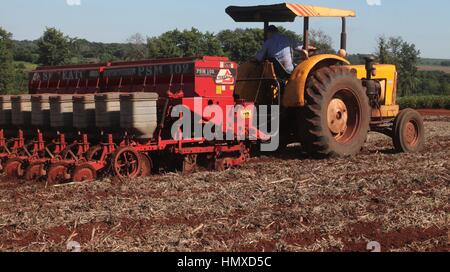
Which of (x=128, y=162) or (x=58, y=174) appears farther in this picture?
(x=128, y=162)

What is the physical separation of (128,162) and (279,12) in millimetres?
3950

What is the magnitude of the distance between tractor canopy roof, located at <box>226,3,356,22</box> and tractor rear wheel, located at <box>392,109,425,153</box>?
2023mm

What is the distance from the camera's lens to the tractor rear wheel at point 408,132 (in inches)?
406

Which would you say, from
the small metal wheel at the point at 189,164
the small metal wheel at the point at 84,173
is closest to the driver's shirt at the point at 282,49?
the small metal wheel at the point at 189,164

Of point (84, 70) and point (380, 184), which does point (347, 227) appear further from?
point (84, 70)

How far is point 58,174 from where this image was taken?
23.9ft

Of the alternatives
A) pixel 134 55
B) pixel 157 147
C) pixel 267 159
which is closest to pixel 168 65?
pixel 157 147

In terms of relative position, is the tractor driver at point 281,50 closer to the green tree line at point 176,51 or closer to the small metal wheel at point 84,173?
the small metal wheel at point 84,173

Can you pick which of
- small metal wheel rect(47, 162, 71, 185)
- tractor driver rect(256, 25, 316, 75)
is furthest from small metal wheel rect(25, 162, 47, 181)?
tractor driver rect(256, 25, 316, 75)

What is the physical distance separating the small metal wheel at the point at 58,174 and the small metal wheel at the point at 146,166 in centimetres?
97

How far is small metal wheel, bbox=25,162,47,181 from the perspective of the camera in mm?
7632

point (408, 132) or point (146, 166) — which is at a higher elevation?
point (408, 132)

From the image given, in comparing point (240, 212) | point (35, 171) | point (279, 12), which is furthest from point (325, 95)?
point (35, 171)

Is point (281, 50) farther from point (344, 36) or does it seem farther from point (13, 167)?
point (13, 167)
